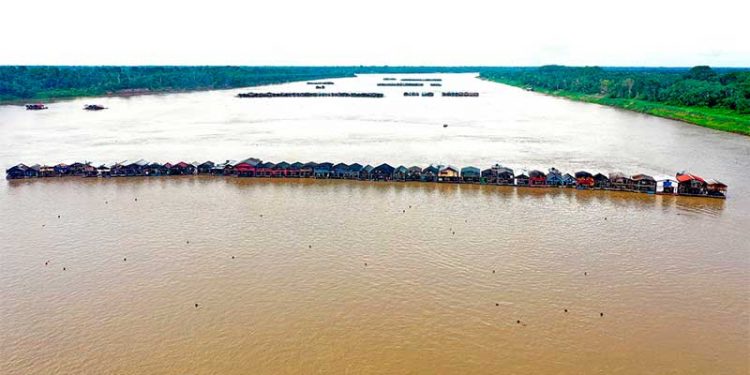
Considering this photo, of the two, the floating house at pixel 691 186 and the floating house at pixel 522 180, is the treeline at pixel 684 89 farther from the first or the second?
the floating house at pixel 522 180

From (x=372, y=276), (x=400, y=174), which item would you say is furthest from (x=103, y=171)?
(x=372, y=276)

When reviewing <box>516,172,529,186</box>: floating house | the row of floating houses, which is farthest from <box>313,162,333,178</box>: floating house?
<box>516,172,529,186</box>: floating house

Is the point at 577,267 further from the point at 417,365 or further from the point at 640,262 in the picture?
the point at 417,365

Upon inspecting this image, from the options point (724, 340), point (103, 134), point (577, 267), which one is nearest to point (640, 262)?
point (577, 267)

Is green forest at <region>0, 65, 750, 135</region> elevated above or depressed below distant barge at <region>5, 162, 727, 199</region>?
above

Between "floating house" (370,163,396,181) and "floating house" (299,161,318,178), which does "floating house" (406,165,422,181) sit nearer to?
"floating house" (370,163,396,181)

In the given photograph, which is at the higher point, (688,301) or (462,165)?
(462,165)

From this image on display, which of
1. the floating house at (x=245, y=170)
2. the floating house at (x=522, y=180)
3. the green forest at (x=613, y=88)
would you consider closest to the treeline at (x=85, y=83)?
the green forest at (x=613, y=88)
